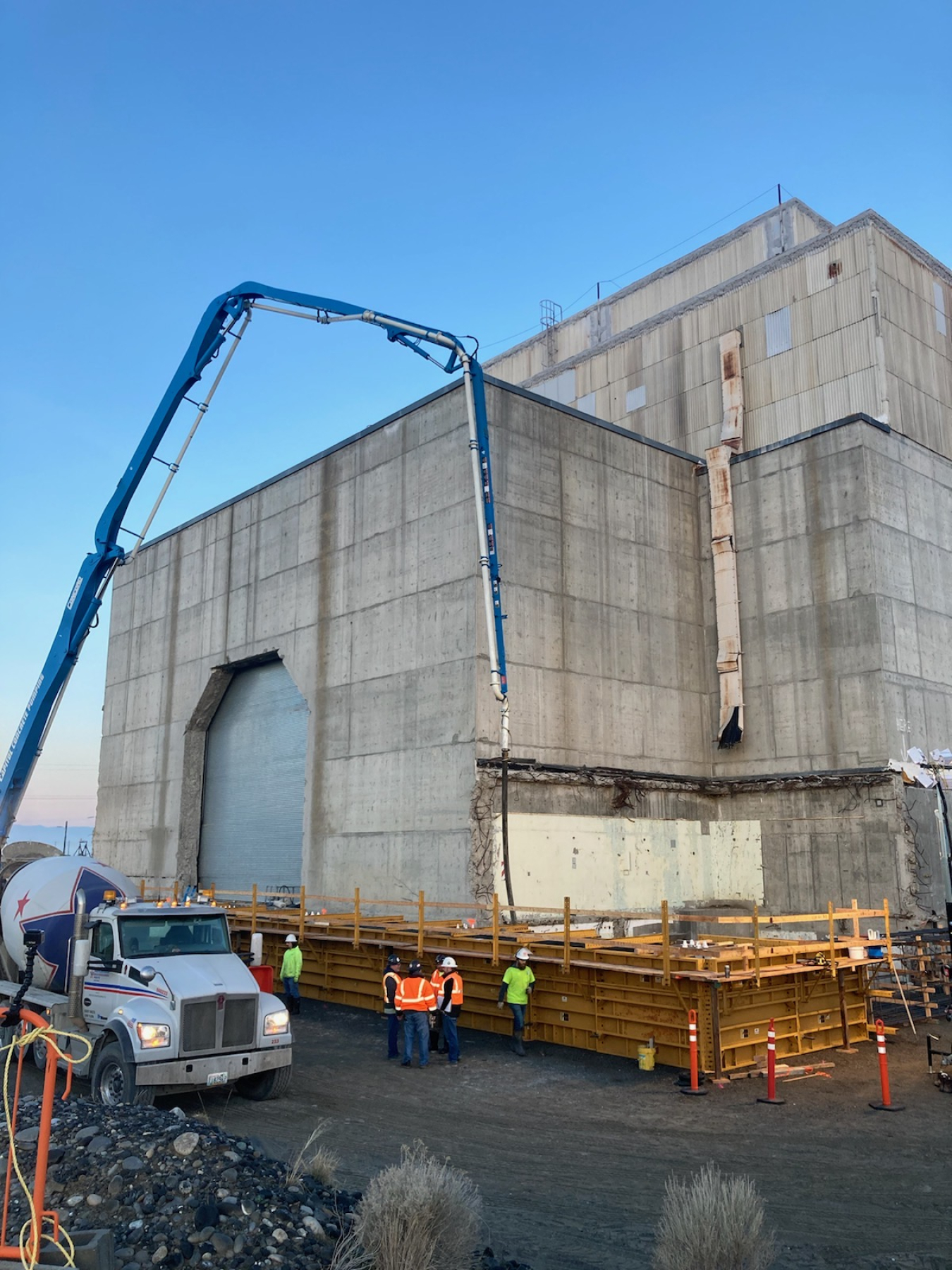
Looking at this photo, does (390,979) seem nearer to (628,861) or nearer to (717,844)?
(628,861)

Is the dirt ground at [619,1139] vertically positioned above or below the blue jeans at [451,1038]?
below

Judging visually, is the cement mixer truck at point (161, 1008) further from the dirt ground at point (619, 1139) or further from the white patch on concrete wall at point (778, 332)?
the white patch on concrete wall at point (778, 332)

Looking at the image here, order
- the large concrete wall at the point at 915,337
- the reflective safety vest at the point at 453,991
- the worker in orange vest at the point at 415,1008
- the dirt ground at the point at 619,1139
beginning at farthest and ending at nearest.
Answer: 1. the large concrete wall at the point at 915,337
2. the reflective safety vest at the point at 453,991
3. the worker in orange vest at the point at 415,1008
4. the dirt ground at the point at 619,1139

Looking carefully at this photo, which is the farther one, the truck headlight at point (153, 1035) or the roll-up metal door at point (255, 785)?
the roll-up metal door at point (255, 785)

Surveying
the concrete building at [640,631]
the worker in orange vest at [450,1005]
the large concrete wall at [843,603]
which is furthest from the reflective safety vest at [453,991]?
the large concrete wall at [843,603]

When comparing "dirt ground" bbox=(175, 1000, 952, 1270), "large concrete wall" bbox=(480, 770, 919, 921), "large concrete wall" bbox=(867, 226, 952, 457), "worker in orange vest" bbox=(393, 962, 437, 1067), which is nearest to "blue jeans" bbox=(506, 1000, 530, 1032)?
"dirt ground" bbox=(175, 1000, 952, 1270)

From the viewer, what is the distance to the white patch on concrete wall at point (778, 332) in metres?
33.0

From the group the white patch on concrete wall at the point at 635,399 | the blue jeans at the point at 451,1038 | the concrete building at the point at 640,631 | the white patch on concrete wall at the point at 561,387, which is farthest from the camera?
the white patch on concrete wall at the point at 561,387

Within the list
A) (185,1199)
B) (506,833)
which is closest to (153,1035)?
(185,1199)

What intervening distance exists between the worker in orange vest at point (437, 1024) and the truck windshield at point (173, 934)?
3975mm

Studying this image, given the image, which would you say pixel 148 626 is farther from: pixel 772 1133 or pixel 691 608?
pixel 772 1133

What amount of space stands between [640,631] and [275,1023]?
19.6 metres

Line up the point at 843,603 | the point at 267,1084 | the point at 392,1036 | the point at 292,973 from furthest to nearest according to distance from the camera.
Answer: the point at 843,603 → the point at 292,973 → the point at 392,1036 → the point at 267,1084

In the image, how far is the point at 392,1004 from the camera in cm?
1594
